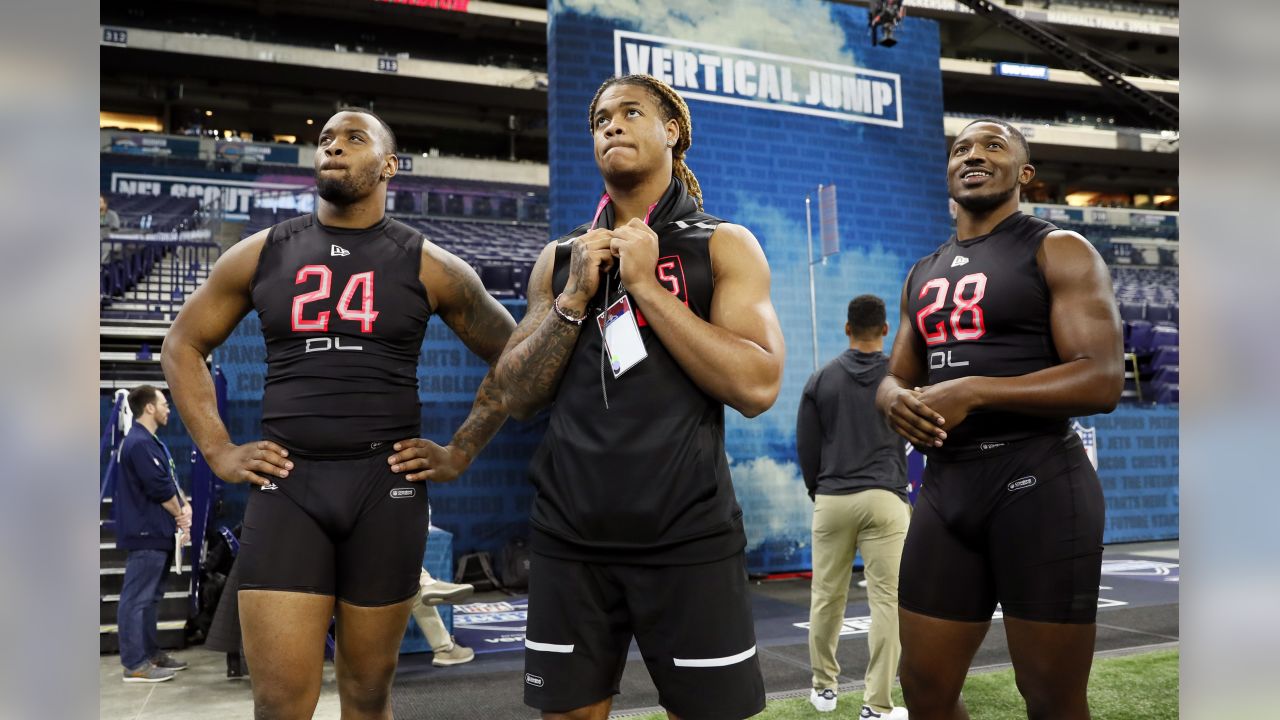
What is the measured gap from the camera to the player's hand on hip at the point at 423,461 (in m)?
2.38

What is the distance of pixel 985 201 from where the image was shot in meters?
2.41

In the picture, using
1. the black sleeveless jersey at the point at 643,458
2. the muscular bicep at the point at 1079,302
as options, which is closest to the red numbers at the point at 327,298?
the black sleeveless jersey at the point at 643,458

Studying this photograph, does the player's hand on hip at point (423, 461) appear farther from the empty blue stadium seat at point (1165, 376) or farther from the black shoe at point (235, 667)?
the empty blue stadium seat at point (1165, 376)

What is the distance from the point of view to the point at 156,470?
17.0 feet

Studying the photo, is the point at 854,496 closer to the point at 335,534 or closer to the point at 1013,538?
the point at 1013,538

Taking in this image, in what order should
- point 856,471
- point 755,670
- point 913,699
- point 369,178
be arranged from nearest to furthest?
point 755,670 < point 913,699 < point 369,178 < point 856,471

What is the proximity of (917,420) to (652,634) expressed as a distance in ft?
2.98

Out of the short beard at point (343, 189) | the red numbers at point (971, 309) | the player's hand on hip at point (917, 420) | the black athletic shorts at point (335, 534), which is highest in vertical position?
the short beard at point (343, 189)

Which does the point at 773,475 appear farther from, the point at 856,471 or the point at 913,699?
the point at 913,699

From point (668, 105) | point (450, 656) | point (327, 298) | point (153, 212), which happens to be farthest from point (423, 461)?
point (153, 212)

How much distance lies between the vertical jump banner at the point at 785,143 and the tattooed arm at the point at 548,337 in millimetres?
5872

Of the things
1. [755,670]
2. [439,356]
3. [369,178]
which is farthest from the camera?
[439,356]
